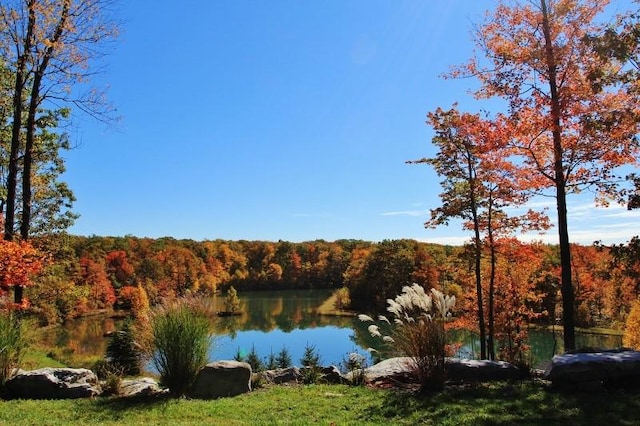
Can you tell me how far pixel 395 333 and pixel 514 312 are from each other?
19.0 meters

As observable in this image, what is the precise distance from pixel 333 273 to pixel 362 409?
326 feet

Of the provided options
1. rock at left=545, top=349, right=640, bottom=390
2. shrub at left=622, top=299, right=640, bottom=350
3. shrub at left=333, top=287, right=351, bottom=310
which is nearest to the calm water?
shrub at left=333, top=287, right=351, bottom=310

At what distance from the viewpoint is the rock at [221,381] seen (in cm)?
700

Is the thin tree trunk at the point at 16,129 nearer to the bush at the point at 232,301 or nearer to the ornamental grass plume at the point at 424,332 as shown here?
the ornamental grass plume at the point at 424,332

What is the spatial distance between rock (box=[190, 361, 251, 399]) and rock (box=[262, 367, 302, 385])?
73 cm

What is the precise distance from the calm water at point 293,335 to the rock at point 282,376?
12.9 m

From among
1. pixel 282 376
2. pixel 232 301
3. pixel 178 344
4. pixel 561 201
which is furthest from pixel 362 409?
pixel 232 301

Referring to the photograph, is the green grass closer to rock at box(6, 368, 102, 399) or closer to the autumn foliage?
rock at box(6, 368, 102, 399)

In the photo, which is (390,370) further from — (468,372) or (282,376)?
(282,376)

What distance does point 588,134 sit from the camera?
8.79 m

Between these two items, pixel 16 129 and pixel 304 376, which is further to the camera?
pixel 16 129

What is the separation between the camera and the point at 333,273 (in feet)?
343

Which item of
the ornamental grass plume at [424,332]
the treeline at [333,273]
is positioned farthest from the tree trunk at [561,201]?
the ornamental grass plume at [424,332]

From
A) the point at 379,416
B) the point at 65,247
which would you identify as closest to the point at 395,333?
the point at 379,416
